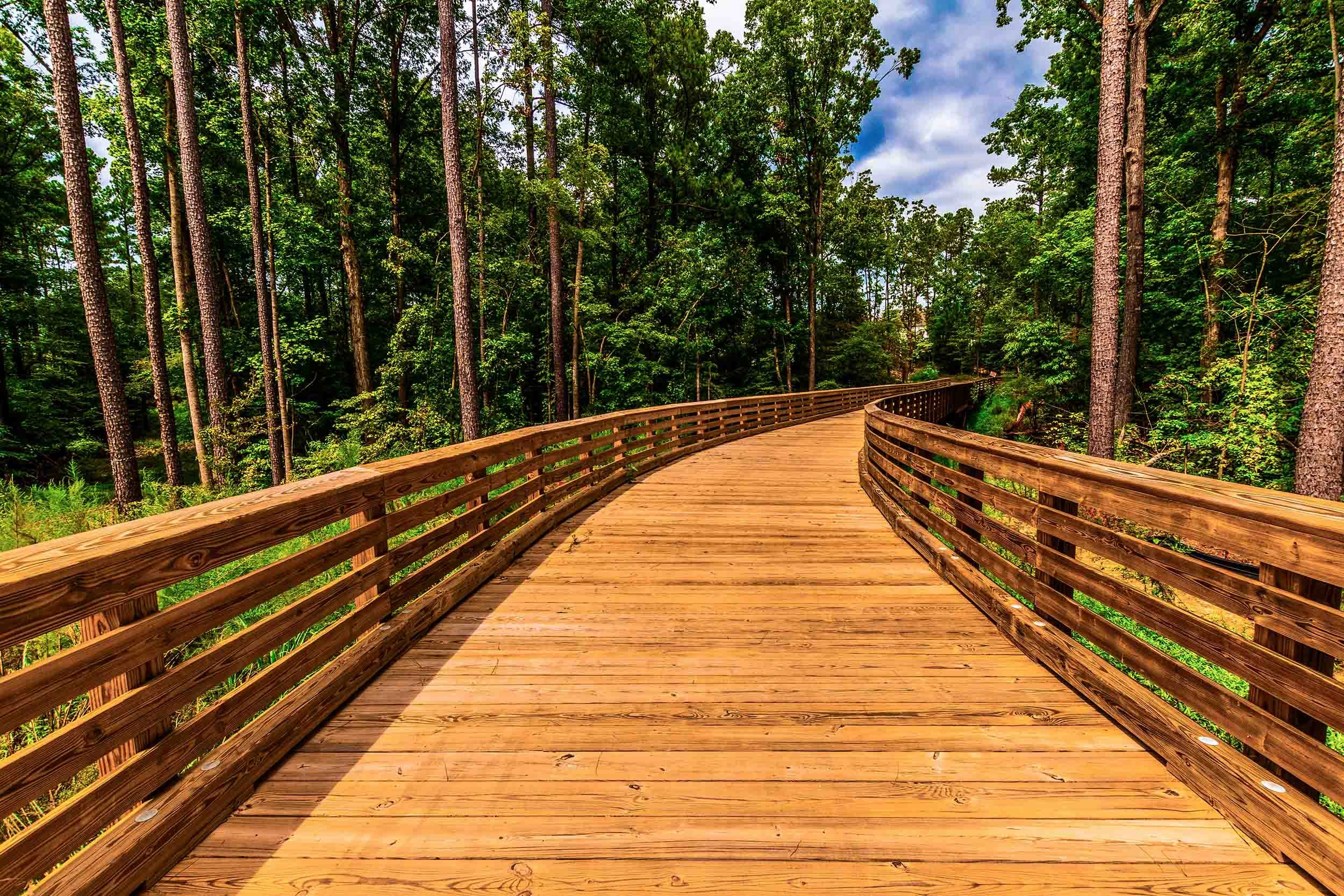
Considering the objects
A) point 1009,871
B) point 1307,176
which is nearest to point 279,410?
point 1009,871

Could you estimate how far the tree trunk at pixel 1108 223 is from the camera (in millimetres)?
7770

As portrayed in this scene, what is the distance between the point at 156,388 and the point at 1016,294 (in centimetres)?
3387

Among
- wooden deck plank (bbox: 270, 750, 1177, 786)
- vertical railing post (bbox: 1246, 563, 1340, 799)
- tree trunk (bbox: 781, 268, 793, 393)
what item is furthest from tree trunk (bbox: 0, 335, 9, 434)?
tree trunk (bbox: 781, 268, 793, 393)

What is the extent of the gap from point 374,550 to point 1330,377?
11.0 m

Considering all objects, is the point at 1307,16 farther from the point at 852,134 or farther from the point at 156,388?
the point at 156,388

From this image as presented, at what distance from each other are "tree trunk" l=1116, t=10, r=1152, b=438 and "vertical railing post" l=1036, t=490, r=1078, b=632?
35.2ft

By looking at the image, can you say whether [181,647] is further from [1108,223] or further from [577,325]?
[577,325]

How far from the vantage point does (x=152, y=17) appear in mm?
14867

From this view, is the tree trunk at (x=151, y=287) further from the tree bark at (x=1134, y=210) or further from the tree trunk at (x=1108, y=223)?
the tree bark at (x=1134, y=210)

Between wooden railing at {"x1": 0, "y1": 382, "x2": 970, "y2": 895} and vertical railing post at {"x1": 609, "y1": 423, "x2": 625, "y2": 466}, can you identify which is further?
vertical railing post at {"x1": 609, "y1": 423, "x2": 625, "y2": 466}

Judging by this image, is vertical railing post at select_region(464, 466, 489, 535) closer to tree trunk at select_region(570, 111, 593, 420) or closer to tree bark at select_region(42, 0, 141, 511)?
tree bark at select_region(42, 0, 141, 511)

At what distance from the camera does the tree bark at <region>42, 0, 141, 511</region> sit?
9.20m

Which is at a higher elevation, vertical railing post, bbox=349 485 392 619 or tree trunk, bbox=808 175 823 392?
tree trunk, bbox=808 175 823 392

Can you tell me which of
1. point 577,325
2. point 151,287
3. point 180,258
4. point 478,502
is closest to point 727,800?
point 478,502
